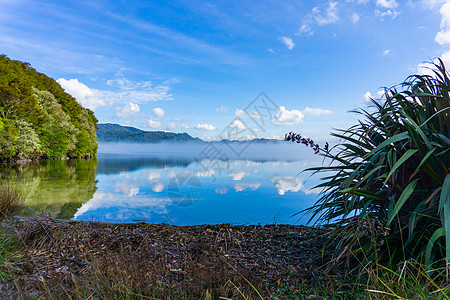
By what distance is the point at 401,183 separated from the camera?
8.15ft

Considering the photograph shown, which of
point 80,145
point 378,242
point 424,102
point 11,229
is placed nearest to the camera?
point 378,242

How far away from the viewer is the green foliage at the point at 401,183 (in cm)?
203

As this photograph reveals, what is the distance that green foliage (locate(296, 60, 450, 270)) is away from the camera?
203 centimetres

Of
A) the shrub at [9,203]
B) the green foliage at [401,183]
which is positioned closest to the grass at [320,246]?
the green foliage at [401,183]

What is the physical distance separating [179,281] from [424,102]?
303 centimetres

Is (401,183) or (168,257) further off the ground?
(401,183)

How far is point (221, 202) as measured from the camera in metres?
9.23

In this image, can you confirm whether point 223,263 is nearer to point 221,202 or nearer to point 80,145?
point 221,202

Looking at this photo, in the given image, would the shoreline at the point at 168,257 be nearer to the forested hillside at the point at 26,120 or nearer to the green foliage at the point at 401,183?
the green foliage at the point at 401,183

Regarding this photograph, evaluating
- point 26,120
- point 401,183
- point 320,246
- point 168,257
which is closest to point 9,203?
point 168,257

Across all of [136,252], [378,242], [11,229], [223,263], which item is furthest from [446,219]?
[11,229]

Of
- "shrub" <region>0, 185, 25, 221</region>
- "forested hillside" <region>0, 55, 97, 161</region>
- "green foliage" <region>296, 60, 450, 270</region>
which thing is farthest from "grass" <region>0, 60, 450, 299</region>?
"forested hillside" <region>0, 55, 97, 161</region>

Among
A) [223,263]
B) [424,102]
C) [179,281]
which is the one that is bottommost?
[179,281]

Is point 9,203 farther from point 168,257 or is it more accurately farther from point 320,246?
point 320,246
